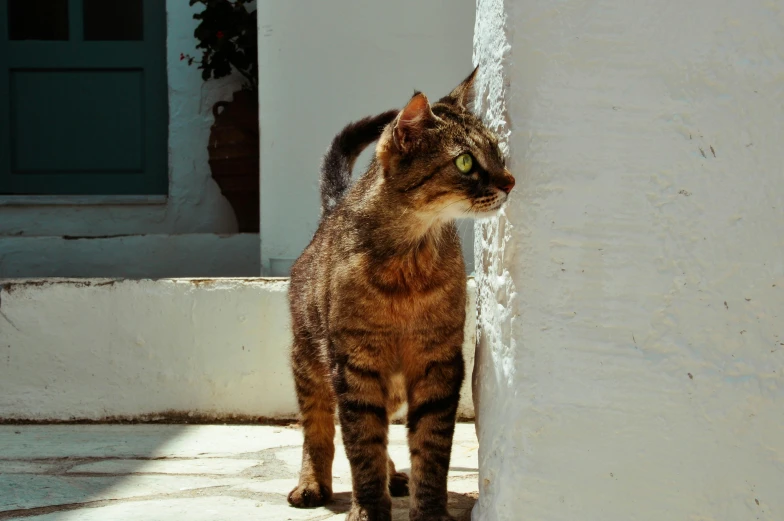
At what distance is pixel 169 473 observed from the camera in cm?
321

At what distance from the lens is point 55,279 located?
13.9ft

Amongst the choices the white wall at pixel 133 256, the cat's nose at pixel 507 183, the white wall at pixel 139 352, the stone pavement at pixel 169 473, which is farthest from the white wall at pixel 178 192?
the cat's nose at pixel 507 183

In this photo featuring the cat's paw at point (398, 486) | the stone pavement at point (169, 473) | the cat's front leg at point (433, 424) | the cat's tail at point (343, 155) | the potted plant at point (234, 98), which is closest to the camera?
the cat's front leg at point (433, 424)

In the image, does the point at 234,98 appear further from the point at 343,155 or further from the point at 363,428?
the point at 363,428

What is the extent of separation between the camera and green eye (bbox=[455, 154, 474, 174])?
246 centimetres

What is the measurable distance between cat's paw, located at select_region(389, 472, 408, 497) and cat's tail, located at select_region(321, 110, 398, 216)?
96 centimetres

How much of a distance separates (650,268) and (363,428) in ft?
3.30

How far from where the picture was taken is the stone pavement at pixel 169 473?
2711 millimetres

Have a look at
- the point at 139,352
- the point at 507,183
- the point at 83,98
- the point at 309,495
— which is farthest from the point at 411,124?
the point at 83,98

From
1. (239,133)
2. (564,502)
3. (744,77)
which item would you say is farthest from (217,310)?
(744,77)

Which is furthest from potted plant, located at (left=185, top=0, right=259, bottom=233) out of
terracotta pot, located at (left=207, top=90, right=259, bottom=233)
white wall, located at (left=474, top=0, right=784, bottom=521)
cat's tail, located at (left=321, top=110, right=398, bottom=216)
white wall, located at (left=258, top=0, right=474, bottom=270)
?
white wall, located at (left=474, top=0, right=784, bottom=521)

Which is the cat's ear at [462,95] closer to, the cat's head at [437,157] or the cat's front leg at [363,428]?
the cat's head at [437,157]

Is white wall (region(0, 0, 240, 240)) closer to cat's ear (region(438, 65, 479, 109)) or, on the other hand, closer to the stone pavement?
the stone pavement

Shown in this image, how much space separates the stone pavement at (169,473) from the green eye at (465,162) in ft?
3.22
